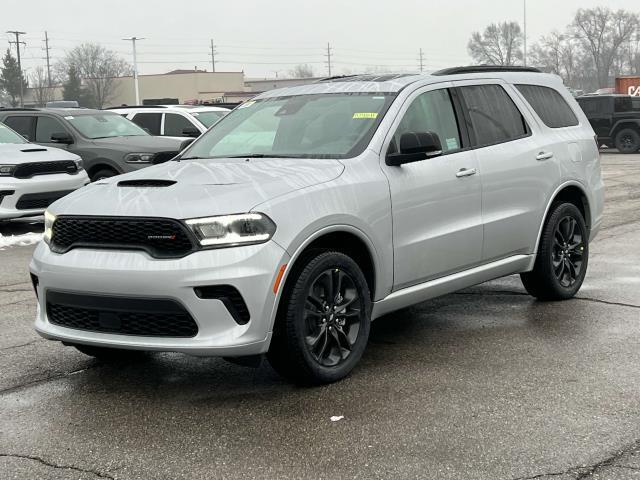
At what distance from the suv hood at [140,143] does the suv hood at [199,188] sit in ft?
29.0

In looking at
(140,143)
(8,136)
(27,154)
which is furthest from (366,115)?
(8,136)

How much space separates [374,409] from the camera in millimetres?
4555

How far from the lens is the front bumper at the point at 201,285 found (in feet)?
14.5

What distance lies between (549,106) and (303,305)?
11.0 feet

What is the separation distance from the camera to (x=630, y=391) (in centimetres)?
476

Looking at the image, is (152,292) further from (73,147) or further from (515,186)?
(73,147)

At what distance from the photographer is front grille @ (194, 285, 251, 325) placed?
14.5 feet

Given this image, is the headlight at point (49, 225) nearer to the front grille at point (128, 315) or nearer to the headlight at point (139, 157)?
the front grille at point (128, 315)

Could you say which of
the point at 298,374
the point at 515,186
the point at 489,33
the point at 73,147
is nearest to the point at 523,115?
the point at 515,186

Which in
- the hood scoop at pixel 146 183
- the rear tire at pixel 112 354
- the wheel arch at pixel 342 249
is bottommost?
the rear tire at pixel 112 354

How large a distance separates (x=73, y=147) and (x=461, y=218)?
33.0 ft

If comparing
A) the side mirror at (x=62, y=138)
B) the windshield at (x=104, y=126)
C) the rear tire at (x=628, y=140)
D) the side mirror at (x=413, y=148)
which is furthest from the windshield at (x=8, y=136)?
the rear tire at (x=628, y=140)

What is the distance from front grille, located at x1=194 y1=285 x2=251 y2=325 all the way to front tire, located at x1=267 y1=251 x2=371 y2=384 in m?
0.24

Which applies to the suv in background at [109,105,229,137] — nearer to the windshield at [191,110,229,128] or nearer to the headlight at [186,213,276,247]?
the windshield at [191,110,229,128]
